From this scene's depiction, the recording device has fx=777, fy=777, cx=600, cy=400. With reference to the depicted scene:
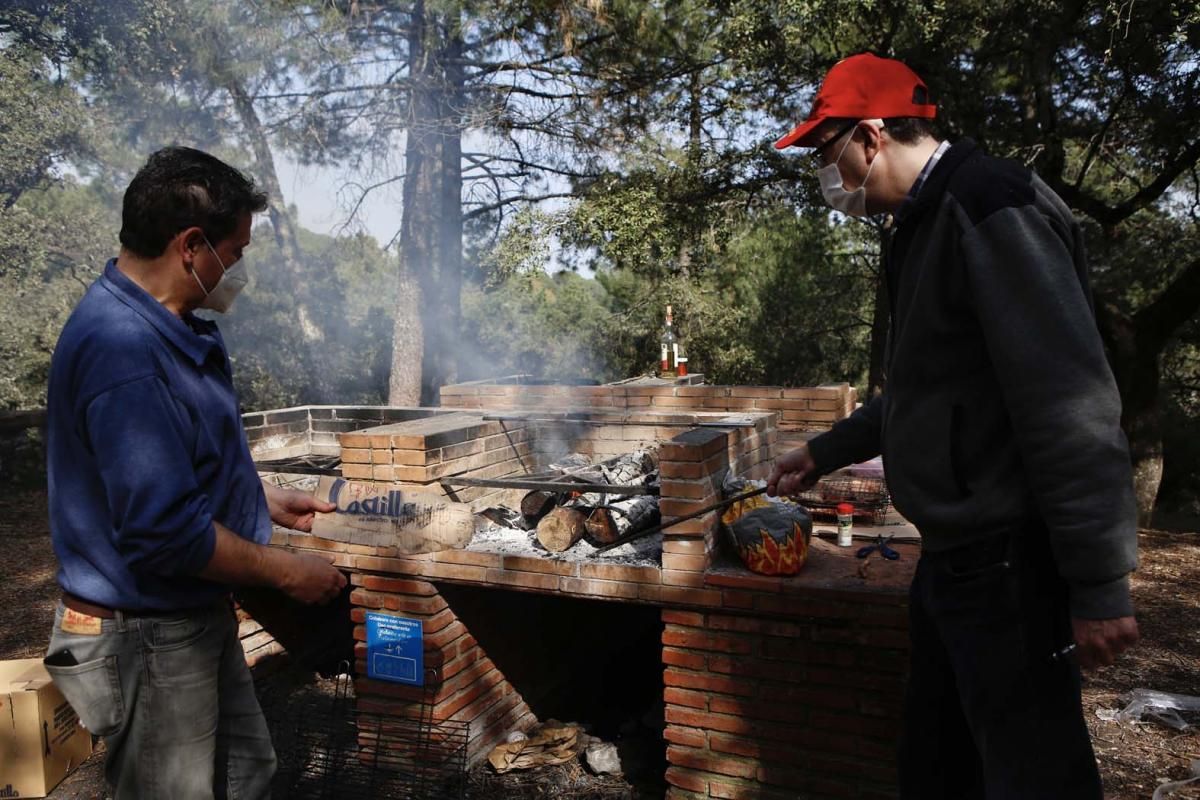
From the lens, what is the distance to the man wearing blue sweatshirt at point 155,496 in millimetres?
1731

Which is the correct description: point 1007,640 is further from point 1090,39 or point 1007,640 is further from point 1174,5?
point 1090,39

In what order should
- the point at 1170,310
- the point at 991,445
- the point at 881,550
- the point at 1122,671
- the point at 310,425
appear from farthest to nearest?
the point at 1170,310, the point at 310,425, the point at 1122,671, the point at 881,550, the point at 991,445

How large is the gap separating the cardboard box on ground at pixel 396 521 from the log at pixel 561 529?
427mm

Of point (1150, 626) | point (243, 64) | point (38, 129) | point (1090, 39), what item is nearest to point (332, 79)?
point (243, 64)

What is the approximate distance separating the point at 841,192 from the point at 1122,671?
4.41 meters

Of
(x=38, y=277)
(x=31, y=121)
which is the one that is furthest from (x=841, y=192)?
(x=38, y=277)

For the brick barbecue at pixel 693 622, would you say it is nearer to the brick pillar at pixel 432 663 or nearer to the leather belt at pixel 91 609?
the brick pillar at pixel 432 663

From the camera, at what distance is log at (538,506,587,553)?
12.2ft

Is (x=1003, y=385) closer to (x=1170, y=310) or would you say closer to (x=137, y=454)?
(x=137, y=454)

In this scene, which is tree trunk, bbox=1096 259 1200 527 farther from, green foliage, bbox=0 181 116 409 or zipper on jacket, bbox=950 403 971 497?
green foliage, bbox=0 181 116 409

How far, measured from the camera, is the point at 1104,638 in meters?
1.51

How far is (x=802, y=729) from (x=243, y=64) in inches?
457

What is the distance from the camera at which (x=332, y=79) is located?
39.5ft

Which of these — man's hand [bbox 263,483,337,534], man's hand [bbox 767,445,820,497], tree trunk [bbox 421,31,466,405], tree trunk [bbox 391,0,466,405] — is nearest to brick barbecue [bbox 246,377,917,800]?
man's hand [bbox 767,445,820,497]
